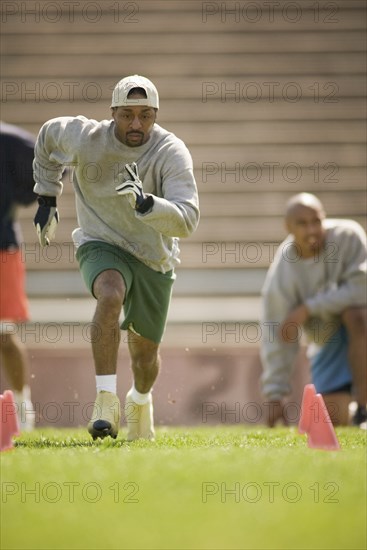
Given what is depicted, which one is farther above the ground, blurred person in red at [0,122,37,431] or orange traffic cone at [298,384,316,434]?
blurred person in red at [0,122,37,431]

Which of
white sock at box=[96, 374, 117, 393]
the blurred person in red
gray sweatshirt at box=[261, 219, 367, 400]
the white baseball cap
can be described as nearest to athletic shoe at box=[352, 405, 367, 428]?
gray sweatshirt at box=[261, 219, 367, 400]

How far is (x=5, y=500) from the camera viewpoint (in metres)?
4.05

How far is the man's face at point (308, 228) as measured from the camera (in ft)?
26.1

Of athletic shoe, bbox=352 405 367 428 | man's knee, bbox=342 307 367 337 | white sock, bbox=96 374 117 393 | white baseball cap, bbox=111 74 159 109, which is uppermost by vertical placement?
A: white baseball cap, bbox=111 74 159 109

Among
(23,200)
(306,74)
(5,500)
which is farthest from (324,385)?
(5,500)

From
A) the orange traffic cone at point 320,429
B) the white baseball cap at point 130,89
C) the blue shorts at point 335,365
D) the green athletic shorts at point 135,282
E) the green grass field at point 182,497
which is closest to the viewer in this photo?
the green grass field at point 182,497

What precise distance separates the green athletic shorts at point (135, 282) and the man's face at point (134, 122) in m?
0.49

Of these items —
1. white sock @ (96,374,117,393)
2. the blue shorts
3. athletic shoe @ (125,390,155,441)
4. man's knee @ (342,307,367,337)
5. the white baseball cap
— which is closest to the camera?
white sock @ (96,374,117,393)

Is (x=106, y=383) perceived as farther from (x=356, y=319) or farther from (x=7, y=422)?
(x=356, y=319)

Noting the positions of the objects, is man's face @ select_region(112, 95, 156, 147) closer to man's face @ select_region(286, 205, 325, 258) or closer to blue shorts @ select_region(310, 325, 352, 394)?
man's face @ select_region(286, 205, 325, 258)

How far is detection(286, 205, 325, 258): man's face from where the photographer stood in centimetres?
795

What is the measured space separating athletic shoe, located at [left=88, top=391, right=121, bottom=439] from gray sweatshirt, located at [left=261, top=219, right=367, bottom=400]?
8.54 ft

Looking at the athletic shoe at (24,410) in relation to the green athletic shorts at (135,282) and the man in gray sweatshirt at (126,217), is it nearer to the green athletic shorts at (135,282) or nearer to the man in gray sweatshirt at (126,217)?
the man in gray sweatshirt at (126,217)

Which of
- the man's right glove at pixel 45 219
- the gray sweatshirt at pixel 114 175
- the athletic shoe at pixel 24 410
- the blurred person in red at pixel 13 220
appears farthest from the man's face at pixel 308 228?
the man's right glove at pixel 45 219
